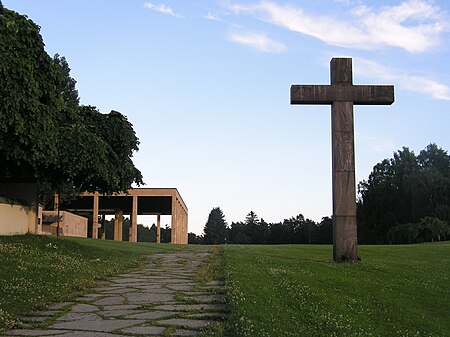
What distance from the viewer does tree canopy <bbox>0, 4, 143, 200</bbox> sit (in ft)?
33.7

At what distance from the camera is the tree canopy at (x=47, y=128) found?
10281mm

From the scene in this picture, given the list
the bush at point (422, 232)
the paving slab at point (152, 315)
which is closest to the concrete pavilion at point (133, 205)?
the bush at point (422, 232)

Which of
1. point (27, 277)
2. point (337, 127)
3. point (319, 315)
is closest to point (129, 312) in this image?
point (319, 315)

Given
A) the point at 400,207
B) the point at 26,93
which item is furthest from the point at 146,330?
the point at 400,207

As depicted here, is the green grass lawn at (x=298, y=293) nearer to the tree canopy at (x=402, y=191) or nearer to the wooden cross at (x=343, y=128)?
the wooden cross at (x=343, y=128)

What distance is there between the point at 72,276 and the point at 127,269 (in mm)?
2288

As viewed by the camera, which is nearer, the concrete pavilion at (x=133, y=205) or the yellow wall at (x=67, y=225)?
the yellow wall at (x=67, y=225)

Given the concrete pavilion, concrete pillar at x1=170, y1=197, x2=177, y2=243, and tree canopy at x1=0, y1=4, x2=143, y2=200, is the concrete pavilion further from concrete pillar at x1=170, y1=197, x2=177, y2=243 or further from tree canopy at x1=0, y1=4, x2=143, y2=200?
tree canopy at x1=0, y1=4, x2=143, y2=200

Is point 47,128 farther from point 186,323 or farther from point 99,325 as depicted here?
point 186,323

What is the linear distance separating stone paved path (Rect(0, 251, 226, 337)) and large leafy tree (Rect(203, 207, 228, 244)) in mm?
89643

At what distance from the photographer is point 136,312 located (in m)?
6.76

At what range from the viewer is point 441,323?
23.3 feet

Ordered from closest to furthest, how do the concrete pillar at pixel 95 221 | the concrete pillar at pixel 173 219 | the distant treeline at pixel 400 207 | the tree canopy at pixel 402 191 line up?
the concrete pillar at pixel 173 219, the concrete pillar at pixel 95 221, the distant treeline at pixel 400 207, the tree canopy at pixel 402 191

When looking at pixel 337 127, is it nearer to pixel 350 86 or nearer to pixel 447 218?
pixel 350 86
